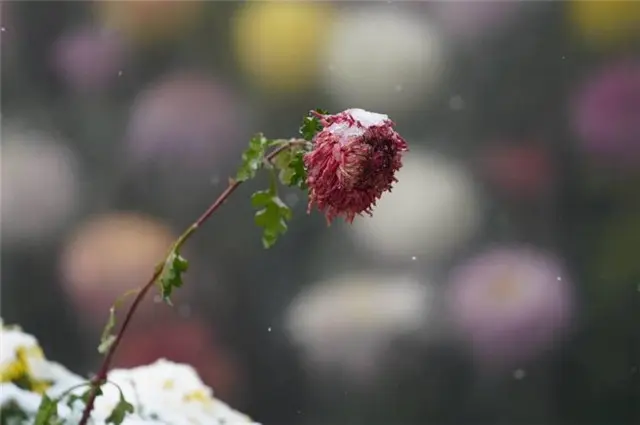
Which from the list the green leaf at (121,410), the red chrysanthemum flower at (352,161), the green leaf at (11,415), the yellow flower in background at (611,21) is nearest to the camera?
the red chrysanthemum flower at (352,161)

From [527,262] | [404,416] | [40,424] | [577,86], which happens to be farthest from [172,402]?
[577,86]

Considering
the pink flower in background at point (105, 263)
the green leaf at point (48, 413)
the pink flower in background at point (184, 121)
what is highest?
the pink flower in background at point (184, 121)

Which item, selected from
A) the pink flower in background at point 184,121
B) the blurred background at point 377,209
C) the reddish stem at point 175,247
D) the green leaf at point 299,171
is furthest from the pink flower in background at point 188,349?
the green leaf at point 299,171

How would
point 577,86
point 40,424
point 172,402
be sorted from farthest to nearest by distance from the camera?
point 577,86 < point 172,402 < point 40,424

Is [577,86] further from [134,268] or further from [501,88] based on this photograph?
[134,268]

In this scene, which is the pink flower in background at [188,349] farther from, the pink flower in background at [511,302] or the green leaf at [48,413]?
the green leaf at [48,413]

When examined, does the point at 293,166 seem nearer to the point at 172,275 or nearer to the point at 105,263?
the point at 172,275

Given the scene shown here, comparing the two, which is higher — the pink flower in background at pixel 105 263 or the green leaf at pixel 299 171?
the pink flower in background at pixel 105 263

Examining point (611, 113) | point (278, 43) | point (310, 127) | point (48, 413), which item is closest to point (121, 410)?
point (48, 413)

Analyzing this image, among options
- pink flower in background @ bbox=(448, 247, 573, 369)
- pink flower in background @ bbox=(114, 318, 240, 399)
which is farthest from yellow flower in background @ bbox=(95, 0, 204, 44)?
pink flower in background @ bbox=(448, 247, 573, 369)
